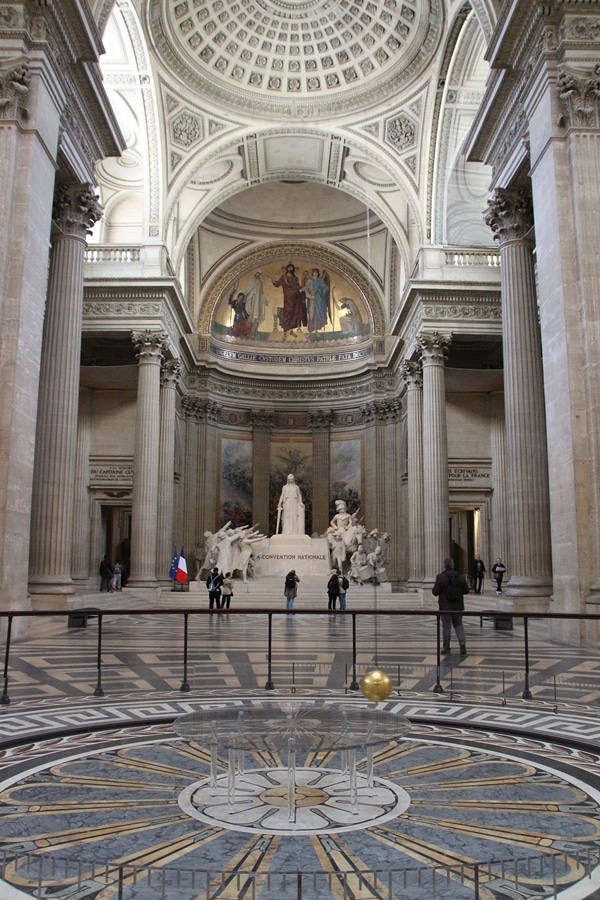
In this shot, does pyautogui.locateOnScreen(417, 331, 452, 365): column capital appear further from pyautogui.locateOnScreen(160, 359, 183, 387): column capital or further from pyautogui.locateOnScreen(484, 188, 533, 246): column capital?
pyautogui.locateOnScreen(160, 359, 183, 387): column capital

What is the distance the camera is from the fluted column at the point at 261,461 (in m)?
32.2

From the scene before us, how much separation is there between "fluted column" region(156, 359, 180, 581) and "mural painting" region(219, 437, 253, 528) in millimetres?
7287

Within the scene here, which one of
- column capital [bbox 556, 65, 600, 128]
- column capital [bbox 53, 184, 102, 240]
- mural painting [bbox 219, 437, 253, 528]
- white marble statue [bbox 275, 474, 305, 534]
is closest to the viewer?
column capital [bbox 556, 65, 600, 128]

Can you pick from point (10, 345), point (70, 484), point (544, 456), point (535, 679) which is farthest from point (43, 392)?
point (535, 679)

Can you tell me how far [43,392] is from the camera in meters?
13.7

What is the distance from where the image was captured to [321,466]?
3266 cm

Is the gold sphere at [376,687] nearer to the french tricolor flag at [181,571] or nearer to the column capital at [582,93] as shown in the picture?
the column capital at [582,93]

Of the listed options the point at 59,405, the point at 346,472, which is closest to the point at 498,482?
the point at 346,472

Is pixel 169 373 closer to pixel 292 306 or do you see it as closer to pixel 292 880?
pixel 292 306

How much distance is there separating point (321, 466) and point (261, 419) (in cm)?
327

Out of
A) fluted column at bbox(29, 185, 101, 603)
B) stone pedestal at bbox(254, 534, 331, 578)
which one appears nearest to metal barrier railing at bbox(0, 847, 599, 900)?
fluted column at bbox(29, 185, 101, 603)

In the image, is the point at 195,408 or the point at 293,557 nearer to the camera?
the point at 293,557

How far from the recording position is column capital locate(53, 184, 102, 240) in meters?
14.1

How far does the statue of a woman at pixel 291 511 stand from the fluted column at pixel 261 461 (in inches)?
193
